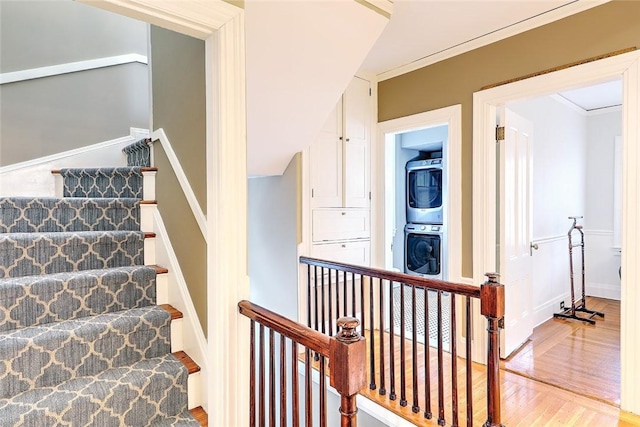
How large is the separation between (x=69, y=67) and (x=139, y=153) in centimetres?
106

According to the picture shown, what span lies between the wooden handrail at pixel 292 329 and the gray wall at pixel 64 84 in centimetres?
270

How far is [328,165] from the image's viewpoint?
3.06 m

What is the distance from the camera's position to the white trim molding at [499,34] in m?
2.24

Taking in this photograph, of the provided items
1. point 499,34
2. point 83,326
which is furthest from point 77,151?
point 499,34

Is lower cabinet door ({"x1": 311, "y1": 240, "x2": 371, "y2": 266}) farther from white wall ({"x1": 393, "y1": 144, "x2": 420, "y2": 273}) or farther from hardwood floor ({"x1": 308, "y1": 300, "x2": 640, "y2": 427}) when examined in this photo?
white wall ({"x1": 393, "y1": 144, "x2": 420, "y2": 273})

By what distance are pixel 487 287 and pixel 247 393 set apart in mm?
1189

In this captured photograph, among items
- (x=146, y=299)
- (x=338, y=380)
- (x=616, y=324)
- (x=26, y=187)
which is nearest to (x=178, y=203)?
(x=146, y=299)

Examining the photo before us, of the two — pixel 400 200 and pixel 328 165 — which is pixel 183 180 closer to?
pixel 328 165

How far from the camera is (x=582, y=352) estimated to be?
9.71 feet

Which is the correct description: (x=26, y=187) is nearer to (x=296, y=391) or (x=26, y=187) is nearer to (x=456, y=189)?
(x=296, y=391)

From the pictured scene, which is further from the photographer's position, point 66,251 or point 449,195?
point 449,195

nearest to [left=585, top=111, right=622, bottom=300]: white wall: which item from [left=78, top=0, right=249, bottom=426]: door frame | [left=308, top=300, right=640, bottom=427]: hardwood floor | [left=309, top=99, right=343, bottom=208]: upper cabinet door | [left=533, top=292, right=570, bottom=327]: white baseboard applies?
[left=533, top=292, right=570, bottom=327]: white baseboard

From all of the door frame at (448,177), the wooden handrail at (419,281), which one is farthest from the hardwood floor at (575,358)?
the wooden handrail at (419,281)

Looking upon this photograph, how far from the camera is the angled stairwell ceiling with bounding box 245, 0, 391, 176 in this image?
69.6 inches
